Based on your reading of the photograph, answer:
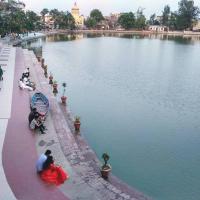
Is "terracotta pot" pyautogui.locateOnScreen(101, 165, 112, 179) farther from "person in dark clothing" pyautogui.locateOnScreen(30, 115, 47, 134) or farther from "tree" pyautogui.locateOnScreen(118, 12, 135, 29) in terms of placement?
"tree" pyautogui.locateOnScreen(118, 12, 135, 29)

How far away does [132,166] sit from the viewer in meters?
12.9

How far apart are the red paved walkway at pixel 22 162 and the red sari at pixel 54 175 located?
0.20m

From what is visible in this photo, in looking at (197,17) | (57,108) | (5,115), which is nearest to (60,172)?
(5,115)

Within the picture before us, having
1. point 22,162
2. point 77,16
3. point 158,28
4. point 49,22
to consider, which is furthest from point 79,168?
point 77,16

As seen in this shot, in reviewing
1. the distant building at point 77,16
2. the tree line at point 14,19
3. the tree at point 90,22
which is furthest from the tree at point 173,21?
the tree line at point 14,19

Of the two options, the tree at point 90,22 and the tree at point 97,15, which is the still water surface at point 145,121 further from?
the tree at point 97,15

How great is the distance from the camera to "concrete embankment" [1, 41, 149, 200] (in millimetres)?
9500

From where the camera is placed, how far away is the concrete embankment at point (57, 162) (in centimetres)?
950

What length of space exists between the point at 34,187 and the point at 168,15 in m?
133

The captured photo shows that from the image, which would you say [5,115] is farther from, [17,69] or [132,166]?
[17,69]

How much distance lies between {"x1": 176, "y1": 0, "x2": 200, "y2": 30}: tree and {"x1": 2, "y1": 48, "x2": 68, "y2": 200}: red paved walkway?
11781 centimetres

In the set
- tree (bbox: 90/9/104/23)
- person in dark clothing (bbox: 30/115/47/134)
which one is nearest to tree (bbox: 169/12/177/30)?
tree (bbox: 90/9/104/23)

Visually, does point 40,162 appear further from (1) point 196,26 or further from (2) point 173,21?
(1) point 196,26

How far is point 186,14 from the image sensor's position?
125625 millimetres
